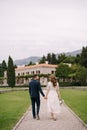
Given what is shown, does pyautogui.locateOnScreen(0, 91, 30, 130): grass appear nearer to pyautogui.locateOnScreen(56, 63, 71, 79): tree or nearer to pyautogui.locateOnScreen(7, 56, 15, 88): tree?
pyautogui.locateOnScreen(7, 56, 15, 88): tree

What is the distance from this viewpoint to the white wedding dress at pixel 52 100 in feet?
62.1

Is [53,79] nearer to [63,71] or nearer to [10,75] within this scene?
[10,75]

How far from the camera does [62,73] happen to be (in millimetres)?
135750

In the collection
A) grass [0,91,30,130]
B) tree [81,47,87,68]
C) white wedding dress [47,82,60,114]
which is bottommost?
grass [0,91,30,130]

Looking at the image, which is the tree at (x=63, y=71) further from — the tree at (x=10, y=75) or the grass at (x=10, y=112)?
the grass at (x=10, y=112)

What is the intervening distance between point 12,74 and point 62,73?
21784 mm

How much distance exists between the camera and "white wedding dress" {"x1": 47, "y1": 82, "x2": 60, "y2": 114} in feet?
62.1

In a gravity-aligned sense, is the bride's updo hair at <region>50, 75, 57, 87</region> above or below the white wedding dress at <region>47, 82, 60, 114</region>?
above

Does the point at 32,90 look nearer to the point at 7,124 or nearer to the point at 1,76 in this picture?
the point at 7,124

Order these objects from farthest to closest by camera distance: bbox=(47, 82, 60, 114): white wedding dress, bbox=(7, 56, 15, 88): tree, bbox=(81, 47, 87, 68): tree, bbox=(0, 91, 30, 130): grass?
bbox=(81, 47, 87, 68): tree < bbox=(7, 56, 15, 88): tree < bbox=(47, 82, 60, 114): white wedding dress < bbox=(0, 91, 30, 130): grass

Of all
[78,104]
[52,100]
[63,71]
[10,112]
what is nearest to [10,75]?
[63,71]

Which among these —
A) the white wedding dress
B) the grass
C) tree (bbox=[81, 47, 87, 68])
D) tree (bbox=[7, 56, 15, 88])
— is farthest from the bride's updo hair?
tree (bbox=[81, 47, 87, 68])

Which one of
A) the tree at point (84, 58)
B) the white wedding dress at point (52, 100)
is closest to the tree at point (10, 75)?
the tree at point (84, 58)

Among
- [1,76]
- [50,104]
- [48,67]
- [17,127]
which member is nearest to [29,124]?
[17,127]
